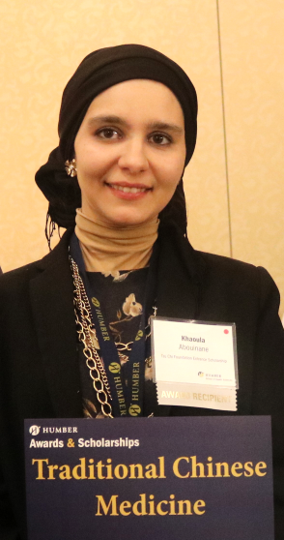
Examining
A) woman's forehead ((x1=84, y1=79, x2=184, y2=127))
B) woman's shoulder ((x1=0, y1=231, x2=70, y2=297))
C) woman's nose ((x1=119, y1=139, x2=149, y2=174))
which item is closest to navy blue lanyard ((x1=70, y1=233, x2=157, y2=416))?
woman's shoulder ((x1=0, y1=231, x2=70, y2=297))

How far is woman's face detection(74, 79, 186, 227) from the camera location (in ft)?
4.66

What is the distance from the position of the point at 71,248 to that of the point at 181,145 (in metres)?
0.35

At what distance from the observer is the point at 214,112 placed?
2.29m

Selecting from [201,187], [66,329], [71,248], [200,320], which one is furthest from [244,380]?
[201,187]

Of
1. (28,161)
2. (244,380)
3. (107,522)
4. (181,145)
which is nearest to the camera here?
(107,522)

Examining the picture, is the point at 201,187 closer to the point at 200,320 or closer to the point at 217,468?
the point at 200,320

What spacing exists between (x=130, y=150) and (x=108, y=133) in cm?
8

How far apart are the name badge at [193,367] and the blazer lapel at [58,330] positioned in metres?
0.17

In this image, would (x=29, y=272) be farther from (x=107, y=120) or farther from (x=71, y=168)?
(x=107, y=120)

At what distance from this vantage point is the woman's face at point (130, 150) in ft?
4.66

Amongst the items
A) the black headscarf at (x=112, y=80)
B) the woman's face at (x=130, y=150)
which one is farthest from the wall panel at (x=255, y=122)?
the woman's face at (x=130, y=150)

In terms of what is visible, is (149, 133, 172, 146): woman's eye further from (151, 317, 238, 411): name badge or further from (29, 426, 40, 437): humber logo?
(29, 426, 40, 437): humber logo

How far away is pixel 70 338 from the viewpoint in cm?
142

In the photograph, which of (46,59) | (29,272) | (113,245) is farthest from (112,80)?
(46,59)
